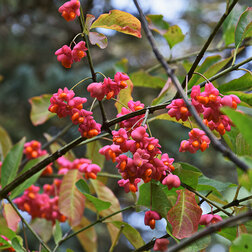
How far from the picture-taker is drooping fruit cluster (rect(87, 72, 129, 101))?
2.28 feet

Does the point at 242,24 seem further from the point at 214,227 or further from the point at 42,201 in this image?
the point at 42,201

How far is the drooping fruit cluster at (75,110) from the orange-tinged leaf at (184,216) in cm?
21

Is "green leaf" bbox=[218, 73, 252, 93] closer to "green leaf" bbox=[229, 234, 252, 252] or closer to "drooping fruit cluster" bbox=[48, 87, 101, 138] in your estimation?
"drooping fruit cluster" bbox=[48, 87, 101, 138]

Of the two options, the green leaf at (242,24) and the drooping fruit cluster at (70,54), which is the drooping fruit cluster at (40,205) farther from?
the green leaf at (242,24)

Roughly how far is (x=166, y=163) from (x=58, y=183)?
2.13 feet

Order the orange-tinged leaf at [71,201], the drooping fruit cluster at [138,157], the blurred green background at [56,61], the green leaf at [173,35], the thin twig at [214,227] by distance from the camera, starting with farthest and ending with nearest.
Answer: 1. the blurred green background at [56,61]
2. the green leaf at [173,35]
3. the orange-tinged leaf at [71,201]
4. the drooping fruit cluster at [138,157]
5. the thin twig at [214,227]

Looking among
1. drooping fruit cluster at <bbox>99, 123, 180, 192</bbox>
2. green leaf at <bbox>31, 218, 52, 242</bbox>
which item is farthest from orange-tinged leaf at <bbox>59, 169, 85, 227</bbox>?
drooping fruit cluster at <bbox>99, 123, 180, 192</bbox>

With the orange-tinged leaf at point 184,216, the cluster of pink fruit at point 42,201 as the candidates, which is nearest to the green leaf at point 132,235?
the orange-tinged leaf at point 184,216

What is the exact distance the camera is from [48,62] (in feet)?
10.8

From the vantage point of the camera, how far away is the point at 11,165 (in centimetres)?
105

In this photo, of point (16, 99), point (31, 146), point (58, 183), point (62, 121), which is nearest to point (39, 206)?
point (58, 183)

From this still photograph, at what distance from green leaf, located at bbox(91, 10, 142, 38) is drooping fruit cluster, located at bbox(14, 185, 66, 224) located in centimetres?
66

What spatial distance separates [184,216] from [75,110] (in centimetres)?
29

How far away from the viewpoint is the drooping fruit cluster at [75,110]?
71cm
